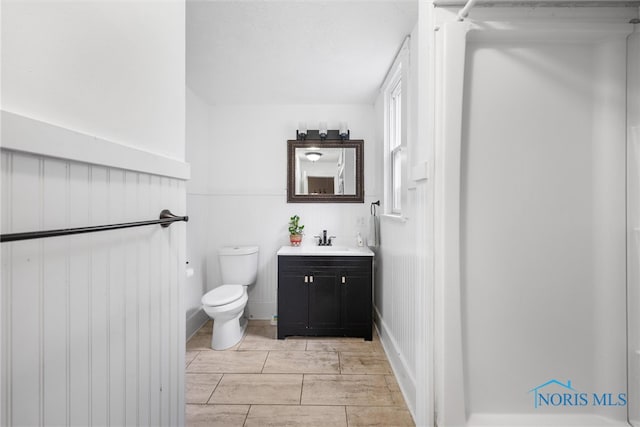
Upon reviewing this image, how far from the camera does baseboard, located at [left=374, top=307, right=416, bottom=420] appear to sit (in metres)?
1.70

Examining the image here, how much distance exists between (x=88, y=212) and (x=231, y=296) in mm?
1901

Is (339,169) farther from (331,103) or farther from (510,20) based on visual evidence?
(510,20)

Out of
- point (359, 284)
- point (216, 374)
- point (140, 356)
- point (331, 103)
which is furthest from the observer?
point (331, 103)

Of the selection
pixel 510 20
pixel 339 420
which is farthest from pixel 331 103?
pixel 339 420

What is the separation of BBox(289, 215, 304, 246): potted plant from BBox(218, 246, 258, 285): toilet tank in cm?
46

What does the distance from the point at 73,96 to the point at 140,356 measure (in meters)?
A: 0.78

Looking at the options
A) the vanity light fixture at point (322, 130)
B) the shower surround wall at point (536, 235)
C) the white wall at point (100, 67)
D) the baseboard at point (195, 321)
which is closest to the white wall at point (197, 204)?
the baseboard at point (195, 321)

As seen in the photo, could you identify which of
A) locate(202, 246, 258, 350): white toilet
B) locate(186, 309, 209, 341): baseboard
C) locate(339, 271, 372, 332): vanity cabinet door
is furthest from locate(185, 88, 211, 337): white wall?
locate(339, 271, 372, 332): vanity cabinet door

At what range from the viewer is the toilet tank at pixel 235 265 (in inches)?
114

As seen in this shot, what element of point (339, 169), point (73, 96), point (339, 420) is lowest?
point (339, 420)

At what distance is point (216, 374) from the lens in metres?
2.09

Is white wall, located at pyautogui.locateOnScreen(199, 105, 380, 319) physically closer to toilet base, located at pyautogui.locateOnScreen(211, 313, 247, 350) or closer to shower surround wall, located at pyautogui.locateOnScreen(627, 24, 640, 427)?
toilet base, located at pyautogui.locateOnScreen(211, 313, 247, 350)

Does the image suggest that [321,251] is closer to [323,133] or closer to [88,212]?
[323,133]

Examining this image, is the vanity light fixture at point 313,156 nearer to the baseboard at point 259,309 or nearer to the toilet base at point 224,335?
the baseboard at point 259,309
